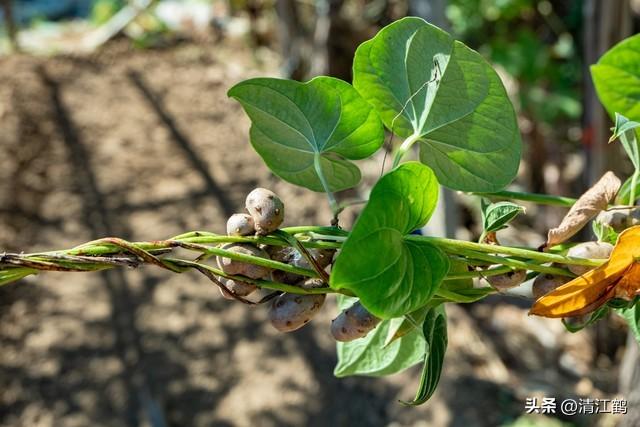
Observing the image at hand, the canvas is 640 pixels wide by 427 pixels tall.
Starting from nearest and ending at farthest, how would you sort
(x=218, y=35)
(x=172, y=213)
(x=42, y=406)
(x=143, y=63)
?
1. (x=42, y=406)
2. (x=172, y=213)
3. (x=143, y=63)
4. (x=218, y=35)

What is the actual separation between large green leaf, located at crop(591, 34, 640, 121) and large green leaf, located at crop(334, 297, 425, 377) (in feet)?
0.75

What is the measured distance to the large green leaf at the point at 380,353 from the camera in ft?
1.68

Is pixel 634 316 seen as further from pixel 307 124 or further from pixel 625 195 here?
pixel 307 124

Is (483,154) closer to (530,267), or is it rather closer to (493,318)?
(530,267)

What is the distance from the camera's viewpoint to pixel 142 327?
7.64 ft

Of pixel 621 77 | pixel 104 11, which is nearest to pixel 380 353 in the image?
pixel 621 77

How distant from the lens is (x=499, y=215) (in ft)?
1.37

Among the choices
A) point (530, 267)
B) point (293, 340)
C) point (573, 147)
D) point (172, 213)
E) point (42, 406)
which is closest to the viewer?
point (530, 267)

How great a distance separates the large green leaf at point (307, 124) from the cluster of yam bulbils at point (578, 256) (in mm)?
120

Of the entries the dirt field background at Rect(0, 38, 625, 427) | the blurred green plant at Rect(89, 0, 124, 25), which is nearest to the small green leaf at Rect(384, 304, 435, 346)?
the dirt field background at Rect(0, 38, 625, 427)

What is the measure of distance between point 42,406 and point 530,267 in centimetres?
201

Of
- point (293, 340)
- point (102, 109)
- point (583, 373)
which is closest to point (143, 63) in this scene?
point (102, 109)

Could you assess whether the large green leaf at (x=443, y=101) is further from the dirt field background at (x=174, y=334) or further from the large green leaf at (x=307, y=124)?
the dirt field background at (x=174, y=334)

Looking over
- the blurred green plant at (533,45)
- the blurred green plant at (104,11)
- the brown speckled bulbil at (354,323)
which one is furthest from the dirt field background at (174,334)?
the brown speckled bulbil at (354,323)
